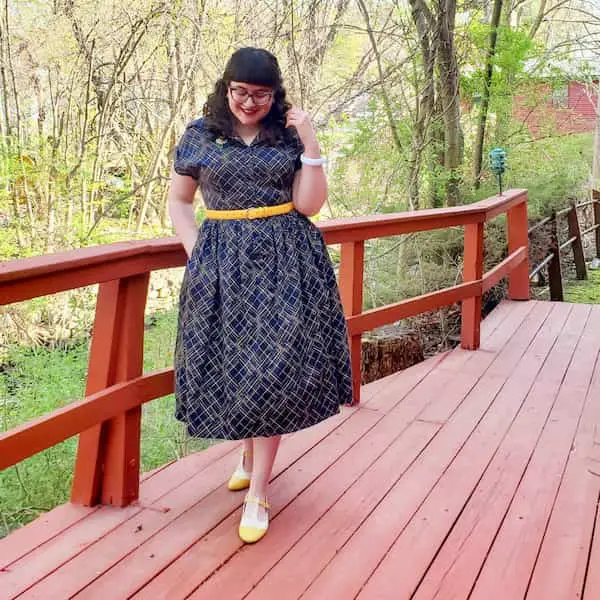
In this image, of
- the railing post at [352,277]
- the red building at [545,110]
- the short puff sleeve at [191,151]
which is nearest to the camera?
the short puff sleeve at [191,151]

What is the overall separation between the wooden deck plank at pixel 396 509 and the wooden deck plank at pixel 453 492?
3cm

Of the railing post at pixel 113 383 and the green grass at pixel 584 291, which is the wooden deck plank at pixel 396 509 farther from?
the green grass at pixel 584 291

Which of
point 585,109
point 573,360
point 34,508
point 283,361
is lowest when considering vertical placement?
point 34,508

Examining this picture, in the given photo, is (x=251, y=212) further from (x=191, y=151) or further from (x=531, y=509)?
(x=531, y=509)

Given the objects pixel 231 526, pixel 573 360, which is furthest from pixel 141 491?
pixel 573 360

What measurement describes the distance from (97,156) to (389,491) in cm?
620

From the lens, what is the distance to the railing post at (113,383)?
208 centimetres

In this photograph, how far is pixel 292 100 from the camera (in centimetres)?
579

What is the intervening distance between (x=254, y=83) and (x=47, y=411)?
294cm

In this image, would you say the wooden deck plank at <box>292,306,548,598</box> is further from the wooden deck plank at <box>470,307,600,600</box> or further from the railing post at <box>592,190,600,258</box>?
the railing post at <box>592,190,600,258</box>

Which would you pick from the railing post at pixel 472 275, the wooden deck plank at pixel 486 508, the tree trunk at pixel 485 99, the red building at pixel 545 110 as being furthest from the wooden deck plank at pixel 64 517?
the red building at pixel 545 110

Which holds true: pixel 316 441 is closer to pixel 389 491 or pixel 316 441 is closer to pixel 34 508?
pixel 389 491

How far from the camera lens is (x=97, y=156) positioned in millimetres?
7617

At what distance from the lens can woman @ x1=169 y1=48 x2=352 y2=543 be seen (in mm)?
1959
